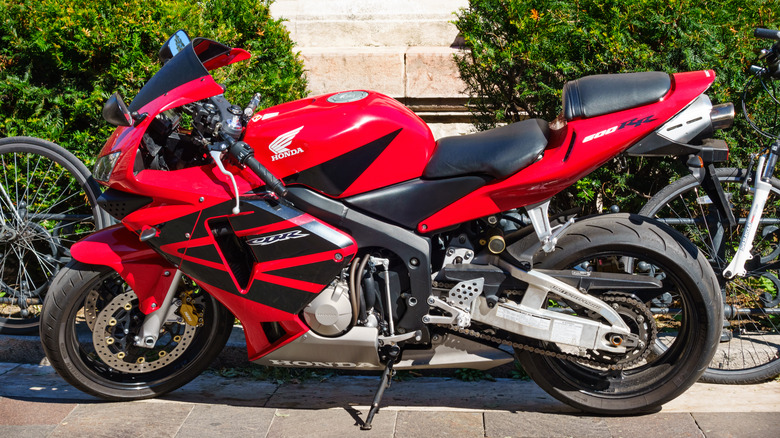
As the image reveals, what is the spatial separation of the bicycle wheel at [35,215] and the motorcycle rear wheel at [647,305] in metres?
2.71

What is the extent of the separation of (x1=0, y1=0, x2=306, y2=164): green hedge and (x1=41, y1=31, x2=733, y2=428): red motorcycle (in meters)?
1.23

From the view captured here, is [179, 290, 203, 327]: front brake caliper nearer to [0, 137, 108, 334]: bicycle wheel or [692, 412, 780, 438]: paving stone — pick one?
[0, 137, 108, 334]: bicycle wheel

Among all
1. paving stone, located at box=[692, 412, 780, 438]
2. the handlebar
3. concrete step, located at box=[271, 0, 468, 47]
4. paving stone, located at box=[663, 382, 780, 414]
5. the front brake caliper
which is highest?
concrete step, located at box=[271, 0, 468, 47]

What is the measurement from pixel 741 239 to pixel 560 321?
3.95ft

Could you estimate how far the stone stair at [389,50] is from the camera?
601 centimetres

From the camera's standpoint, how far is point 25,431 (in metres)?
3.44

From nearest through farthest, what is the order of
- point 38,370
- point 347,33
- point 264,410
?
point 264,410, point 38,370, point 347,33

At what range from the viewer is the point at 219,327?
3.79 meters

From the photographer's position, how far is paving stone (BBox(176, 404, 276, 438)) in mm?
3424

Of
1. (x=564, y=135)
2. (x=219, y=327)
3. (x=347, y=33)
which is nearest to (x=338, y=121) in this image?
(x=564, y=135)

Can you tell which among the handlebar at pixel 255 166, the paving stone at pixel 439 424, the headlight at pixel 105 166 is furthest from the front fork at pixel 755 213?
the headlight at pixel 105 166

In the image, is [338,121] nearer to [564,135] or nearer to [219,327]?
[564,135]

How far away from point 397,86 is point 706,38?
2.65 m

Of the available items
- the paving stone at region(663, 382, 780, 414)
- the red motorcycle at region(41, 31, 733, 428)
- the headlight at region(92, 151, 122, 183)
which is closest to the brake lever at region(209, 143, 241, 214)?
the red motorcycle at region(41, 31, 733, 428)
